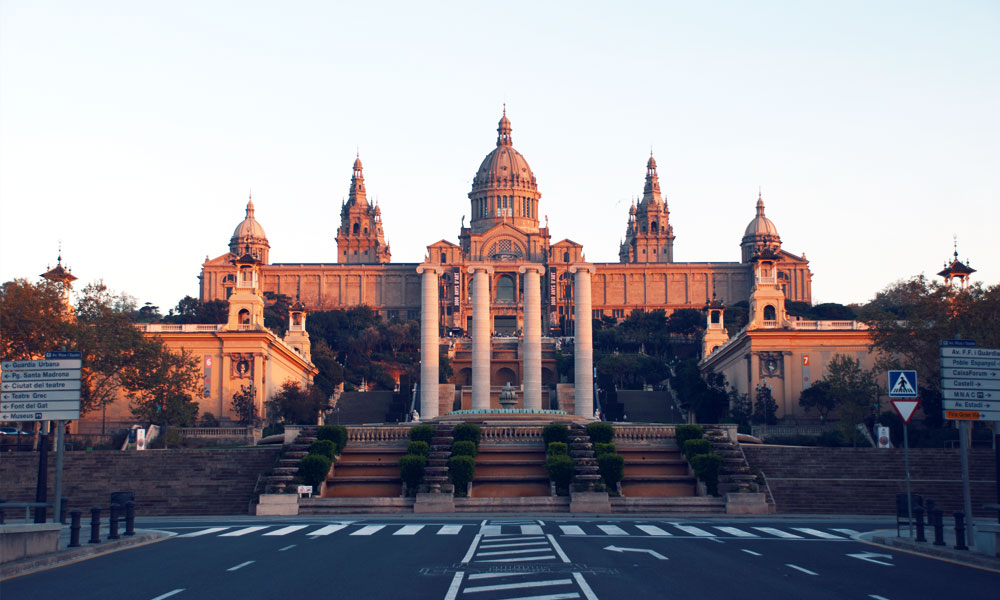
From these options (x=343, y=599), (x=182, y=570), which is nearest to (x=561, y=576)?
(x=343, y=599)

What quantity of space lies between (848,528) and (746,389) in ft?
193

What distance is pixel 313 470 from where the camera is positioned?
53.3 meters

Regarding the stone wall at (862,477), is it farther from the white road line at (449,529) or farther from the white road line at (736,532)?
the white road line at (449,529)

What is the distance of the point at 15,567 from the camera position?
24812 millimetres

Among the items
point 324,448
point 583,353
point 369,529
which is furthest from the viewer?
point 583,353

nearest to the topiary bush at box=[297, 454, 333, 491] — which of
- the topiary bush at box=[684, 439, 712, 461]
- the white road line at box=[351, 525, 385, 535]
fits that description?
the white road line at box=[351, 525, 385, 535]

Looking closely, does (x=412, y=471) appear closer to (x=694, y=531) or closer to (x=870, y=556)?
(x=694, y=531)

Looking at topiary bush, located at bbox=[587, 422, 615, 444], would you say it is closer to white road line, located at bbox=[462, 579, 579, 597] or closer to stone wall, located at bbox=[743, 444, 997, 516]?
stone wall, located at bbox=[743, 444, 997, 516]

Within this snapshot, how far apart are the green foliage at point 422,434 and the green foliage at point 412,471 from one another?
13.5 feet

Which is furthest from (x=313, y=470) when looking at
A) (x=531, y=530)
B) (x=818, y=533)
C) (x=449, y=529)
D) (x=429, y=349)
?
(x=429, y=349)

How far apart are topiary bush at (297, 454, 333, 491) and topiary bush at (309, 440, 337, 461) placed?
2.32m

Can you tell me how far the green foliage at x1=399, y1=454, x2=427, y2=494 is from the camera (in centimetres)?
5372

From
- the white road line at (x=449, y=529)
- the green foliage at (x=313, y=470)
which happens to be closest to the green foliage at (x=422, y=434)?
the green foliage at (x=313, y=470)

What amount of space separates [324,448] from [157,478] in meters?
8.09
